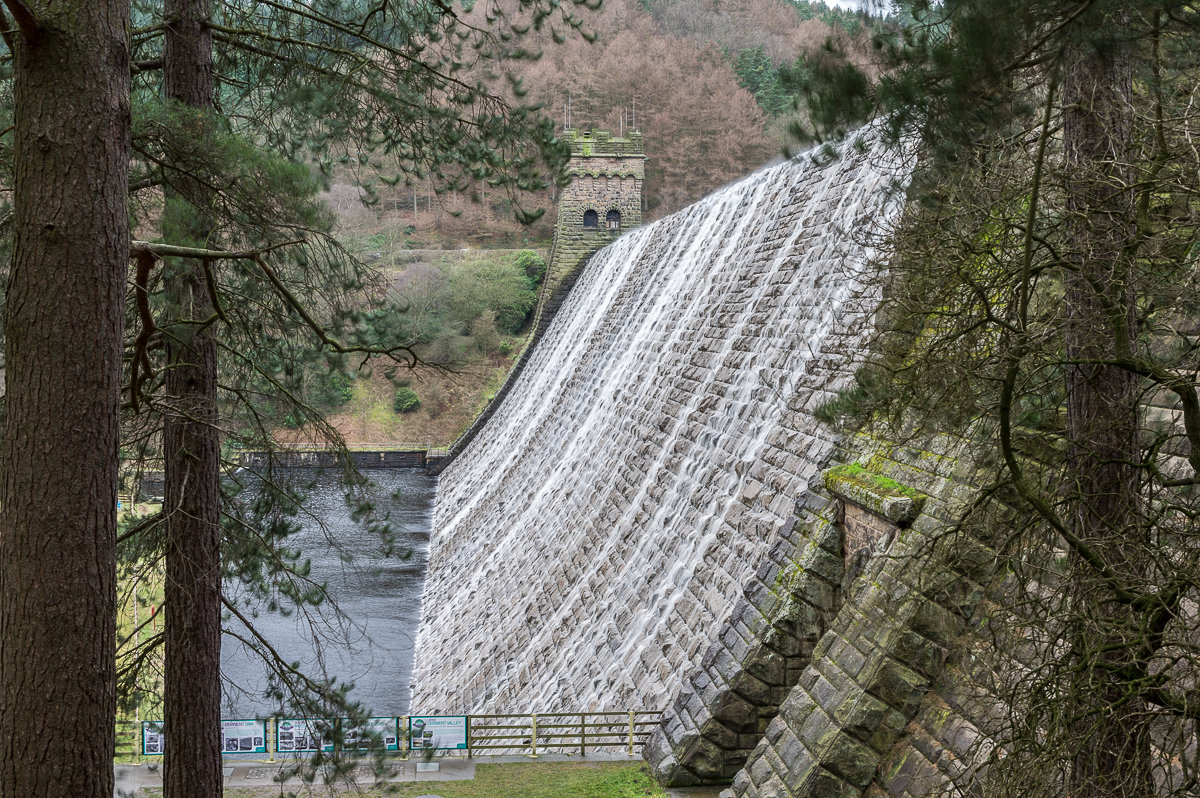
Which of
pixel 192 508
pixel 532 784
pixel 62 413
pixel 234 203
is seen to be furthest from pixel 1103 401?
pixel 532 784

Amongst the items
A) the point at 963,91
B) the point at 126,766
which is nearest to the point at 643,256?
the point at 126,766

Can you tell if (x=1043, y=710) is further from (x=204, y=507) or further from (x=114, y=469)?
(x=204, y=507)

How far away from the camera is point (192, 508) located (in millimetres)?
5812

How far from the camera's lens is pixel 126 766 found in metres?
9.89

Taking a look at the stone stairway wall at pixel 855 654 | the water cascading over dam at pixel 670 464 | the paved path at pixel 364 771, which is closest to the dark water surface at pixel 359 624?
the water cascading over dam at pixel 670 464

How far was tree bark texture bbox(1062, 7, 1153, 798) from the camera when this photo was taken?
3500 mm

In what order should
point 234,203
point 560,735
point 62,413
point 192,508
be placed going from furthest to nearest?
point 560,735 → point 192,508 → point 234,203 → point 62,413

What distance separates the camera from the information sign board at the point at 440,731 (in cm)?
943

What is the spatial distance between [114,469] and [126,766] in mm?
7667

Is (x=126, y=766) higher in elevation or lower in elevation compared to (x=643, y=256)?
lower

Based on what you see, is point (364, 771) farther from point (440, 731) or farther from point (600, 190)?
point (600, 190)

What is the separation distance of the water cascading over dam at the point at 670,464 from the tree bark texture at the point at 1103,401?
0.92 m

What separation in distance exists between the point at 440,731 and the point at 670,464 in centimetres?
421

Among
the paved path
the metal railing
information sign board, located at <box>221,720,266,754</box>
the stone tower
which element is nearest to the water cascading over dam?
the metal railing
